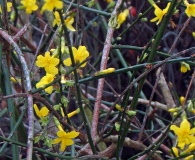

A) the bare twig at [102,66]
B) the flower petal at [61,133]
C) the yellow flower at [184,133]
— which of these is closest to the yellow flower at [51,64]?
the flower petal at [61,133]

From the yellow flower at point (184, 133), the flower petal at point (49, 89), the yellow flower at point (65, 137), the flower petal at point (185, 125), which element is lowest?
the yellow flower at point (184, 133)

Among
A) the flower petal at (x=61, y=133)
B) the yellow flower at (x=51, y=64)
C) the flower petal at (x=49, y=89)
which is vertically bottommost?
the flower petal at (x=61, y=133)

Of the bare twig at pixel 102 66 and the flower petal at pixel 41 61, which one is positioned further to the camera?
the bare twig at pixel 102 66

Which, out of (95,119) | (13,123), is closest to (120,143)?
(95,119)

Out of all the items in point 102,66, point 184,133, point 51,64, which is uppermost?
point 51,64

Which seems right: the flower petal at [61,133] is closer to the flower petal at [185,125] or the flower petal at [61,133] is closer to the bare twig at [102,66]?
the bare twig at [102,66]

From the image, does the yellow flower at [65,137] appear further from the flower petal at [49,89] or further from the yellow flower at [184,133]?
the yellow flower at [184,133]

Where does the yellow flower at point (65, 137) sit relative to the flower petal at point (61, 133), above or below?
below

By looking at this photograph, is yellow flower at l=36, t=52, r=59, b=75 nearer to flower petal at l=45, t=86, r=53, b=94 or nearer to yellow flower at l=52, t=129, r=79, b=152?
flower petal at l=45, t=86, r=53, b=94

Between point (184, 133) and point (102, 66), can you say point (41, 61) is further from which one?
point (184, 133)

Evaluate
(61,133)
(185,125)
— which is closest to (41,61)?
(61,133)

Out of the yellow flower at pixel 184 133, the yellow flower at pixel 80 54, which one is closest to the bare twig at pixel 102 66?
the yellow flower at pixel 80 54
